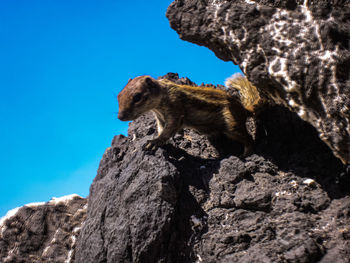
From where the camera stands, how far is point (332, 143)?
96.4 inches

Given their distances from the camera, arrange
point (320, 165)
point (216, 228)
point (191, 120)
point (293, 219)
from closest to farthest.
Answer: point (293, 219)
point (216, 228)
point (320, 165)
point (191, 120)

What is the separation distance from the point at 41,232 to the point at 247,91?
320 cm

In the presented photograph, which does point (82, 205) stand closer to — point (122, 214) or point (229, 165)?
point (122, 214)

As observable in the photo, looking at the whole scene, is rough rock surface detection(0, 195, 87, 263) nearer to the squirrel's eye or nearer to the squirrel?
the squirrel

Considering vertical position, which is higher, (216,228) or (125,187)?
(125,187)

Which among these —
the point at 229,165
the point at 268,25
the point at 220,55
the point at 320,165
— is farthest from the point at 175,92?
the point at 320,165

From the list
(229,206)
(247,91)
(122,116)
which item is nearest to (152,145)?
(122,116)

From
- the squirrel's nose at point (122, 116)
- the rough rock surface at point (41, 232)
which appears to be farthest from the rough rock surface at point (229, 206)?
the rough rock surface at point (41, 232)

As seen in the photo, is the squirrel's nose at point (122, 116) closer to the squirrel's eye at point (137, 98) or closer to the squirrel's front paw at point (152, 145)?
the squirrel's eye at point (137, 98)

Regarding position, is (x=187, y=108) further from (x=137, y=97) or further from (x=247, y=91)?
(x=247, y=91)

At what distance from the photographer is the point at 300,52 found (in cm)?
234

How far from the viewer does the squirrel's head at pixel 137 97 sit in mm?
3443

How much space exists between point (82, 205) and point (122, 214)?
139 cm

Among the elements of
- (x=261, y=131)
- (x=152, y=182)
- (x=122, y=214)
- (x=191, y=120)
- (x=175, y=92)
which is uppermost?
(x=175, y=92)
